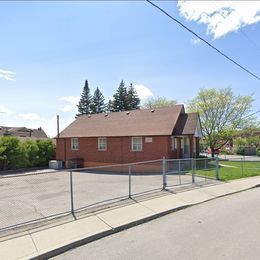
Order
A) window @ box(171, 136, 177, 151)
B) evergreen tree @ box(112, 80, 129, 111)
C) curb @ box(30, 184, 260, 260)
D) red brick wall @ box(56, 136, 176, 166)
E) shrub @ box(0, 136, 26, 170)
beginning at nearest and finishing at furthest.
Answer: curb @ box(30, 184, 260, 260) < red brick wall @ box(56, 136, 176, 166) < window @ box(171, 136, 177, 151) < shrub @ box(0, 136, 26, 170) < evergreen tree @ box(112, 80, 129, 111)

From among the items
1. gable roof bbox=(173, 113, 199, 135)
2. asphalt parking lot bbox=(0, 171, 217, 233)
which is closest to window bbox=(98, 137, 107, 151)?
gable roof bbox=(173, 113, 199, 135)

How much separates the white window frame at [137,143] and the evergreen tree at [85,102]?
51.3m

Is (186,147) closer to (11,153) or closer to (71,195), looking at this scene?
(11,153)

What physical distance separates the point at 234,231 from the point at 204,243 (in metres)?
1.23

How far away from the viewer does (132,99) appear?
73062 mm

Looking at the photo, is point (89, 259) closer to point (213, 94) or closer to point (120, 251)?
point (120, 251)

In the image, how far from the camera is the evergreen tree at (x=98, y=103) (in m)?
76.0

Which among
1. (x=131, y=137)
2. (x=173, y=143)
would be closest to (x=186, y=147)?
(x=173, y=143)

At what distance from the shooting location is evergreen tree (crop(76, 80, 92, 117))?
76062 millimetres

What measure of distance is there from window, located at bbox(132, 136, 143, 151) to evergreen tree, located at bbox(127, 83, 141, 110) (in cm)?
4561

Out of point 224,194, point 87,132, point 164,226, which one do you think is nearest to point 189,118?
point 87,132

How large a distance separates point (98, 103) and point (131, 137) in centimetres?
5213

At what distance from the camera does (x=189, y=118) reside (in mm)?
26172

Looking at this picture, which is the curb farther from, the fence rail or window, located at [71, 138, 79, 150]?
window, located at [71, 138, 79, 150]
